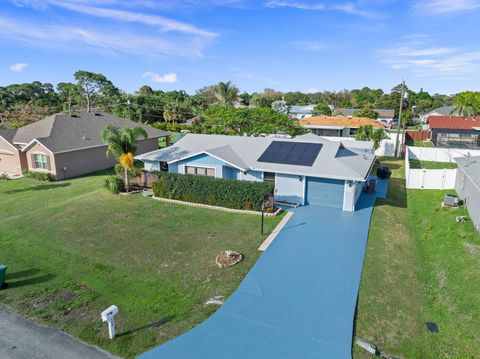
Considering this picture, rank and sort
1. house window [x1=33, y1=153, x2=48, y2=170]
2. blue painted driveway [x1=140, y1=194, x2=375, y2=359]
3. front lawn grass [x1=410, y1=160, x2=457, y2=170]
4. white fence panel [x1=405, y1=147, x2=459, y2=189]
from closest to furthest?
blue painted driveway [x1=140, y1=194, x2=375, y2=359], white fence panel [x1=405, y1=147, x2=459, y2=189], house window [x1=33, y1=153, x2=48, y2=170], front lawn grass [x1=410, y1=160, x2=457, y2=170]

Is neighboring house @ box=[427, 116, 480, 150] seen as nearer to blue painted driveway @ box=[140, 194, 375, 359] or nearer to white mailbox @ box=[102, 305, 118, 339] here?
blue painted driveway @ box=[140, 194, 375, 359]

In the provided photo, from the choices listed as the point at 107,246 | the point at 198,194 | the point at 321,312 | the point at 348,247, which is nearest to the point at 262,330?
the point at 321,312

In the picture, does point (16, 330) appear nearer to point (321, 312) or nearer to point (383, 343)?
point (321, 312)

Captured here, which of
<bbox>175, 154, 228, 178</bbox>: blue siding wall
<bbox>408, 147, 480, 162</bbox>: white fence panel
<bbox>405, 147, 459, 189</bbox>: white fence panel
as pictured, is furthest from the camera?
<bbox>408, 147, 480, 162</bbox>: white fence panel

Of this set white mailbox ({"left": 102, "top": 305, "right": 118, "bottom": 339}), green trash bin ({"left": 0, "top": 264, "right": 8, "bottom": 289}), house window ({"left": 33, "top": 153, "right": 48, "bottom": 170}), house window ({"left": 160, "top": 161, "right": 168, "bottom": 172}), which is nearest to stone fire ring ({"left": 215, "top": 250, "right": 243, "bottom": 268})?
white mailbox ({"left": 102, "top": 305, "right": 118, "bottom": 339})

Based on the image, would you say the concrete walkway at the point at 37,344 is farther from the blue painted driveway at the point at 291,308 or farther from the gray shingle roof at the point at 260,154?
the gray shingle roof at the point at 260,154

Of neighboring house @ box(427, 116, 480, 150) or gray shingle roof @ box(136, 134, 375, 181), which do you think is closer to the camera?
gray shingle roof @ box(136, 134, 375, 181)

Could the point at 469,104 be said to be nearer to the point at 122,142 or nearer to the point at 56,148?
the point at 122,142
